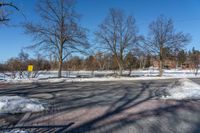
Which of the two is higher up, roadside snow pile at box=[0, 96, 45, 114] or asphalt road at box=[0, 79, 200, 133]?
roadside snow pile at box=[0, 96, 45, 114]

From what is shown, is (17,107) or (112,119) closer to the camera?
(112,119)

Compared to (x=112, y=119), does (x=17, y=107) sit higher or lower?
higher

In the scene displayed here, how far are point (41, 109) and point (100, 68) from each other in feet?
155

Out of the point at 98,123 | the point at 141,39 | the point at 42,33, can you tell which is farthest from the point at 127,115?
the point at 141,39

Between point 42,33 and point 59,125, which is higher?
point 42,33

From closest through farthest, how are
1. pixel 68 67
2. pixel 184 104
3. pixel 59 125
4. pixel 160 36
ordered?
pixel 59 125 < pixel 184 104 < pixel 160 36 < pixel 68 67

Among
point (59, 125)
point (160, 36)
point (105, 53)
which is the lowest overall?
point (59, 125)

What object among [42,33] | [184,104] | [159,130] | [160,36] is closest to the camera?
[159,130]

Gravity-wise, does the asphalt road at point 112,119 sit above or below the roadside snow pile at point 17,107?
below

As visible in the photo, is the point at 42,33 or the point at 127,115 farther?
the point at 42,33

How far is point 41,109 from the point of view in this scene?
8930mm

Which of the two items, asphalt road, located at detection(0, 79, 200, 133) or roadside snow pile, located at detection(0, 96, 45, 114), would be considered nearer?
asphalt road, located at detection(0, 79, 200, 133)

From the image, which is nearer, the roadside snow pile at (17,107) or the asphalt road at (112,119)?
the asphalt road at (112,119)

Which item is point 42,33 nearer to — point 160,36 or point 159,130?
point 160,36
